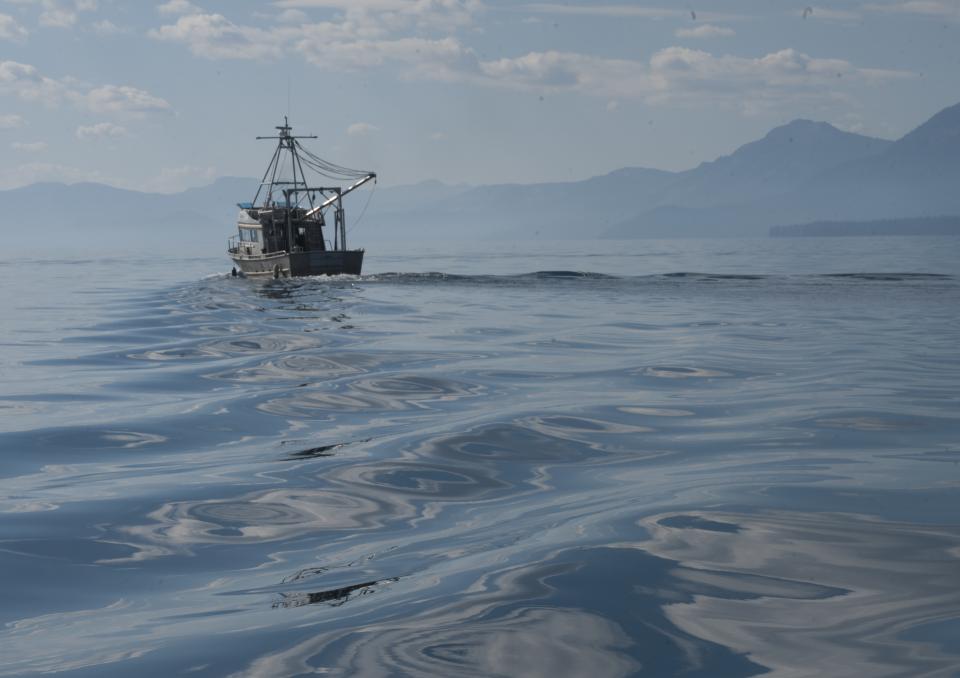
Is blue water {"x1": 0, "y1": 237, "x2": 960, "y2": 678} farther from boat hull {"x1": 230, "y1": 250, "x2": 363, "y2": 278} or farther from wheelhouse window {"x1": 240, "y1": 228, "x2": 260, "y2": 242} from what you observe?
wheelhouse window {"x1": 240, "y1": 228, "x2": 260, "y2": 242}

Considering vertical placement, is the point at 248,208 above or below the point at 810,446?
above

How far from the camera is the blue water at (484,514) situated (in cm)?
620

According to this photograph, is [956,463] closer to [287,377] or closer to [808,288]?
[287,377]

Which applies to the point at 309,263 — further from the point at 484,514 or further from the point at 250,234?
the point at 484,514

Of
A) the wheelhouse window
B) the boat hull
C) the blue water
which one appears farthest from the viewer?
the wheelhouse window

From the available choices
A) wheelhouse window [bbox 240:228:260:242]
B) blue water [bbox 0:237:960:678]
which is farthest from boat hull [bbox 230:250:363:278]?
blue water [bbox 0:237:960:678]

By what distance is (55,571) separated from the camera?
325 inches

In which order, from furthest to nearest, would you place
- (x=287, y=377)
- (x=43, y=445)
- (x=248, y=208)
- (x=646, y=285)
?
(x=248, y=208)
(x=646, y=285)
(x=287, y=377)
(x=43, y=445)

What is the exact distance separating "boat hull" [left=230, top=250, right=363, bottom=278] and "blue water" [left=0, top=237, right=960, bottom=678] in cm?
4827

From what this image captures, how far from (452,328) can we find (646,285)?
29.4 metres

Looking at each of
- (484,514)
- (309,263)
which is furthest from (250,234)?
(484,514)

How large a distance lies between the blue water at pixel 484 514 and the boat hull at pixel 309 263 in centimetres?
4827

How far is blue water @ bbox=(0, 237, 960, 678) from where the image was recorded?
6.20 m

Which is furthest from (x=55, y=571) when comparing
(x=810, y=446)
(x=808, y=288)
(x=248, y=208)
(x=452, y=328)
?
(x=248, y=208)
